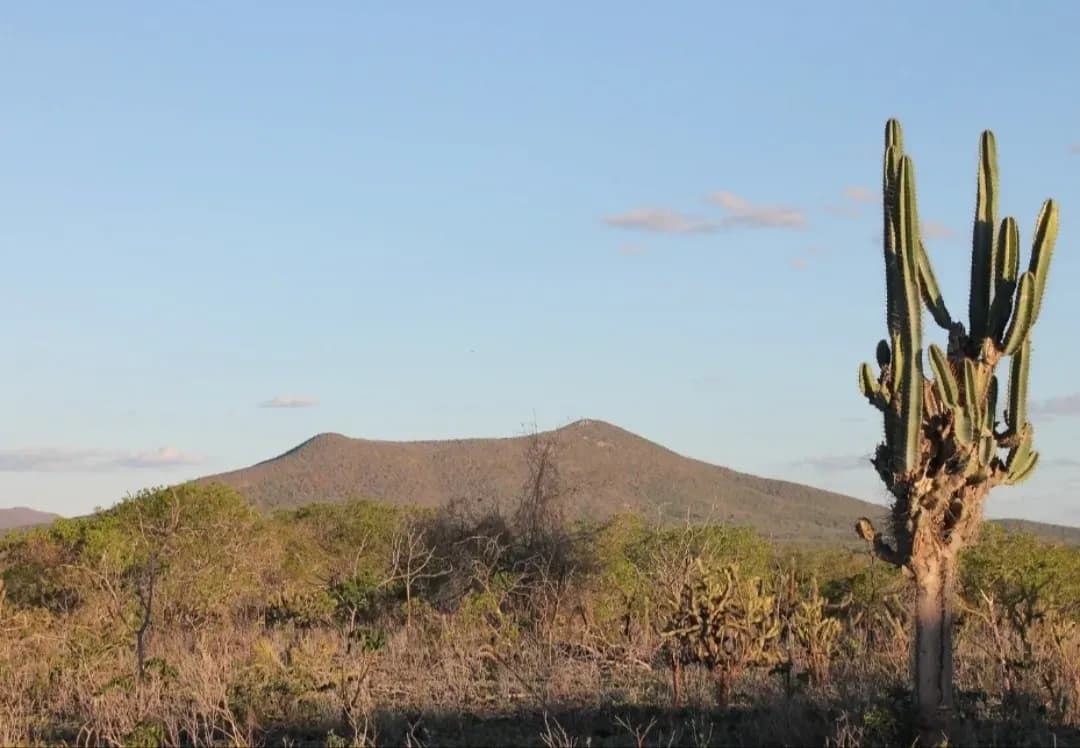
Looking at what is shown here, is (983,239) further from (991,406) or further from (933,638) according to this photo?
(933,638)

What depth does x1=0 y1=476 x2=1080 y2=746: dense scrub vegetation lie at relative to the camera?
34.2 ft

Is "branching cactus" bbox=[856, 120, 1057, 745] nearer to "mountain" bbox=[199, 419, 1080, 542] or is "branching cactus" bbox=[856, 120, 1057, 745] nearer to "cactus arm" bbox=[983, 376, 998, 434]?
"cactus arm" bbox=[983, 376, 998, 434]

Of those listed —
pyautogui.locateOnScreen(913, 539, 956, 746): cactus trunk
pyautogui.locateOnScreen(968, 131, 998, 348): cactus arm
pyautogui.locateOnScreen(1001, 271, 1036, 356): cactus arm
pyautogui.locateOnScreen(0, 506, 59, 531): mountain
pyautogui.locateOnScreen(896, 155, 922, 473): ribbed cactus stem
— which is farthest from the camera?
pyautogui.locateOnScreen(0, 506, 59, 531): mountain

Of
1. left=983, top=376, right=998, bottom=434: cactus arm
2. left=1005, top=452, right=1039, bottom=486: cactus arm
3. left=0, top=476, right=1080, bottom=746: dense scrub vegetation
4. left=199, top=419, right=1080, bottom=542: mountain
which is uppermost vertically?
left=199, top=419, right=1080, bottom=542: mountain

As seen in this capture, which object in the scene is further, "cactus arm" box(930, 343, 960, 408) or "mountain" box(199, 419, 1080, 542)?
"mountain" box(199, 419, 1080, 542)

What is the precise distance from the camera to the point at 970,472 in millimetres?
9148

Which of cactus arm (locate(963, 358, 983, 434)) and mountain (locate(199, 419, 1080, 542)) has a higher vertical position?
mountain (locate(199, 419, 1080, 542))

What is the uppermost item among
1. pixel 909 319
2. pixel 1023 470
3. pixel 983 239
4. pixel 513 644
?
pixel 983 239

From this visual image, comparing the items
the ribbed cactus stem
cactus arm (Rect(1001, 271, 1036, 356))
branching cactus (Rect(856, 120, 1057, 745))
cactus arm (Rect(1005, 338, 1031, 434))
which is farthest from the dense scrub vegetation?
cactus arm (Rect(1001, 271, 1036, 356))

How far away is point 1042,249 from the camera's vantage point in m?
9.55

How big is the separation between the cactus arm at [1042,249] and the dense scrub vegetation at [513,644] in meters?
2.94

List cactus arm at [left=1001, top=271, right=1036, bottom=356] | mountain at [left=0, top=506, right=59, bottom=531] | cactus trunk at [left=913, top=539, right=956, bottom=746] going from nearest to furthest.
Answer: cactus trunk at [left=913, top=539, right=956, bottom=746] < cactus arm at [left=1001, top=271, right=1036, bottom=356] < mountain at [left=0, top=506, right=59, bottom=531]

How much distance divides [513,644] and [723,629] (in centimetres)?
386

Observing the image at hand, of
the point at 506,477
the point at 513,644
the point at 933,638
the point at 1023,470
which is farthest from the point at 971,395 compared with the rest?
the point at 506,477
